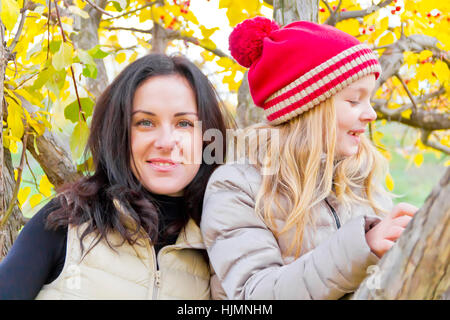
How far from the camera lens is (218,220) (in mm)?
1498

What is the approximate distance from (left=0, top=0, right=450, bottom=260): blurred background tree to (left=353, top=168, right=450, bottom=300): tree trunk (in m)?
0.83

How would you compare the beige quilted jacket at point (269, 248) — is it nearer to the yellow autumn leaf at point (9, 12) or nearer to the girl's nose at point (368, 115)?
the girl's nose at point (368, 115)

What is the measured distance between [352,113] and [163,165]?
529mm

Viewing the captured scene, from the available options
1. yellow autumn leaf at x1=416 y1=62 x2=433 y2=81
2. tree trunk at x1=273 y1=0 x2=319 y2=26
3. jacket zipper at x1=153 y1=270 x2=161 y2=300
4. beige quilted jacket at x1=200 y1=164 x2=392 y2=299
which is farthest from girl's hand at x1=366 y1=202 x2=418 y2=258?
yellow autumn leaf at x1=416 y1=62 x2=433 y2=81

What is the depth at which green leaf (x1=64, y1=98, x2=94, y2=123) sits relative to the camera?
78.2 inches

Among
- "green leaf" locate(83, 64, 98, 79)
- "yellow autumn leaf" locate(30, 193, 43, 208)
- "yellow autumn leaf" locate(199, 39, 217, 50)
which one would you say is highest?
"yellow autumn leaf" locate(199, 39, 217, 50)

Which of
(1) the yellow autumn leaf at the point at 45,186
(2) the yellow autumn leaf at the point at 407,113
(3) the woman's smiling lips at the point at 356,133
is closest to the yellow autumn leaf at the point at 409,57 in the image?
(2) the yellow autumn leaf at the point at 407,113

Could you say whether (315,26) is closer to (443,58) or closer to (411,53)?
(411,53)

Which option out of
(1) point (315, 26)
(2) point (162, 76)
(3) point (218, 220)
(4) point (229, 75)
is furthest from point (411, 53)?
(3) point (218, 220)

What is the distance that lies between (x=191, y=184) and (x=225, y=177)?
0.17 metres

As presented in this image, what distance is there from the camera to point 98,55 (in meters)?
1.94

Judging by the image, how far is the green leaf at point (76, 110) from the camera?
6.51 ft

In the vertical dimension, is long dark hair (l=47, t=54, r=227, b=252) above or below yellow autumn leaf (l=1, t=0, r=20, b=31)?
below

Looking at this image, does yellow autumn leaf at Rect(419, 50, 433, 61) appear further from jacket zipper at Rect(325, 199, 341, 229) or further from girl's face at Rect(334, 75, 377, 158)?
jacket zipper at Rect(325, 199, 341, 229)
